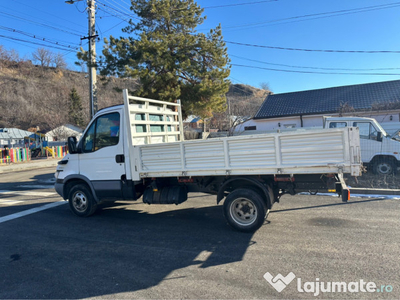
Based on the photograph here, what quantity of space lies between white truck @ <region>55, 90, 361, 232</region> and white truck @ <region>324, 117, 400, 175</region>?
18.6 ft

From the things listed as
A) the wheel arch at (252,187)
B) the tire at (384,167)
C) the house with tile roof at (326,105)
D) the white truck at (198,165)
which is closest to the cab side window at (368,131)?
the tire at (384,167)

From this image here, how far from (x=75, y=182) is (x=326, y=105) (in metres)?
20.1

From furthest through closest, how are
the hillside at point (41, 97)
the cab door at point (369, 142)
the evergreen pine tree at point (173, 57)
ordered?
the hillside at point (41, 97)
the evergreen pine tree at point (173, 57)
the cab door at point (369, 142)

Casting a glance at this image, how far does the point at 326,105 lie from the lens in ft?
69.9

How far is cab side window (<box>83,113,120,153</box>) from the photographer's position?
6.03m

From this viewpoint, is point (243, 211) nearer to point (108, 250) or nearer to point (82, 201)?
point (108, 250)

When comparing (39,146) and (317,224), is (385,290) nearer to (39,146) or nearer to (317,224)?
(317,224)

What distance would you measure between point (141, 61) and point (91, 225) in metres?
8.10

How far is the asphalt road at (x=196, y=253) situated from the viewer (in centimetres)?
335

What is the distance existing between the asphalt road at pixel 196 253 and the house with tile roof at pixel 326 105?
13710mm

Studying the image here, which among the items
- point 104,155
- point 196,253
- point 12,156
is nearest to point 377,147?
point 196,253

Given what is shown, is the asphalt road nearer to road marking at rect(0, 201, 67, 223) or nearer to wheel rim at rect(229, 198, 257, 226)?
road marking at rect(0, 201, 67, 223)

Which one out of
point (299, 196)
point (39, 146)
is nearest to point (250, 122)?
point (299, 196)

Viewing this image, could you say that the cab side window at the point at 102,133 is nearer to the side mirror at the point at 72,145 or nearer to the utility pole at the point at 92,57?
the side mirror at the point at 72,145
